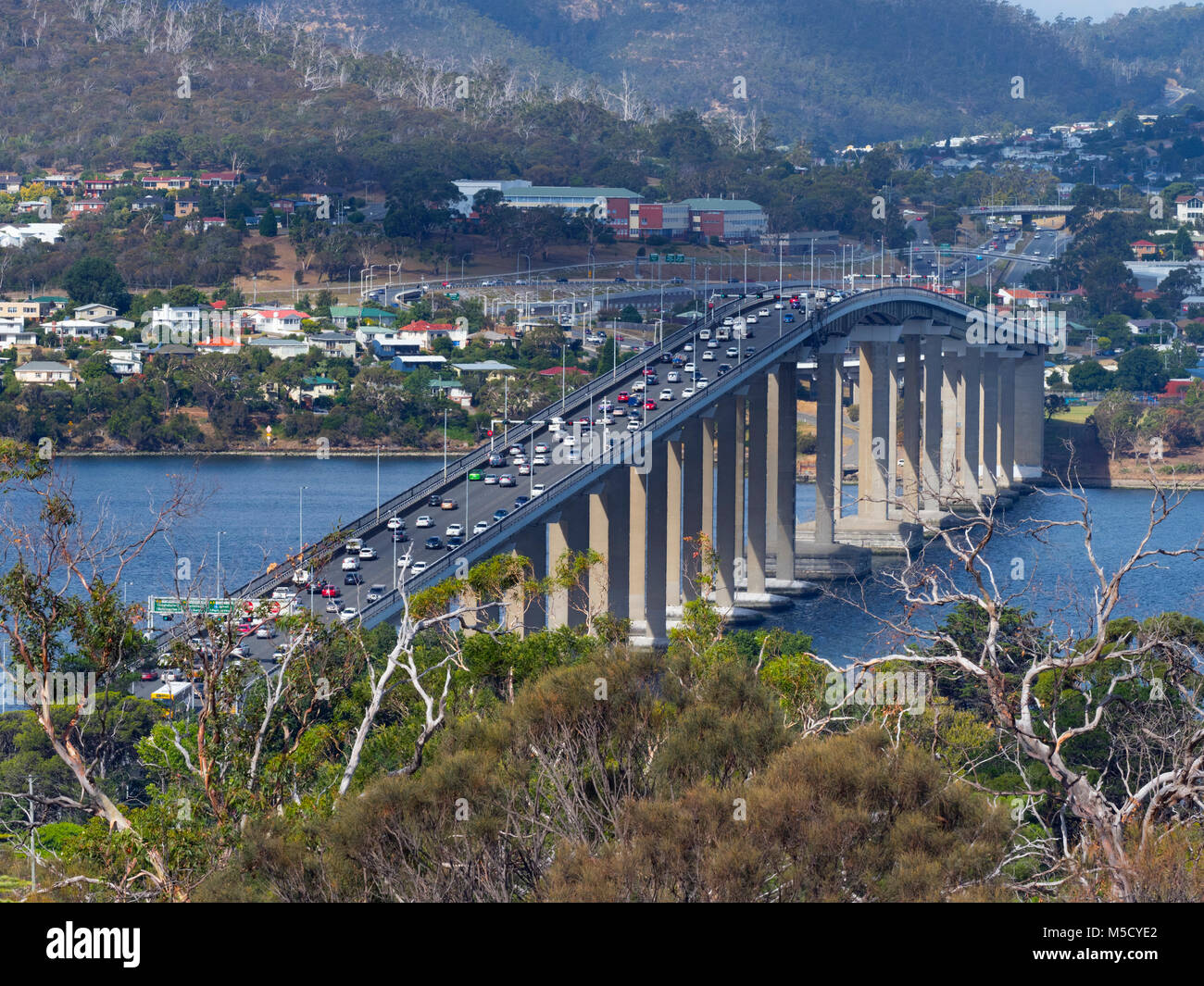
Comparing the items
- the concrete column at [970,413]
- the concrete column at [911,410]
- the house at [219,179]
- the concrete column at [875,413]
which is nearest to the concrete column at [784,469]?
the concrete column at [875,413]

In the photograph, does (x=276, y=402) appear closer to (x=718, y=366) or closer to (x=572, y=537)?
(x=718, y=366)

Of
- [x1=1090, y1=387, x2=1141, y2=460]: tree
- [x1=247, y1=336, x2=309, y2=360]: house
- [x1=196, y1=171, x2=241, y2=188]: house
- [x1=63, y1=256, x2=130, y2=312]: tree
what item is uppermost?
[x1=196, y1=171, x2=241, y2=188]: house

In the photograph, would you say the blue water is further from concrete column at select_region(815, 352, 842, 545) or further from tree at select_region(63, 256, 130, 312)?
tree at select_region(63, 256, 130, 312)

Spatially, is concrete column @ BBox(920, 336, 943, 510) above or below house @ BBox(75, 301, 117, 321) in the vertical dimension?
below

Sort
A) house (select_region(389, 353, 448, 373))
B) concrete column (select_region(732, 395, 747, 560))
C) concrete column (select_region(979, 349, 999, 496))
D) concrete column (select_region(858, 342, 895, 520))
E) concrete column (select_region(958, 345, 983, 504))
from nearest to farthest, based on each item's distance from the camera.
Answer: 1. concrete column (select_region(732, 395, 747, 560))
2. concrete column (select_region(858, 342, 895, 520))
3. concrete column (select_region(958, 345, 983, 504))
4. concrete column (select_region(979, 349, 999, 496))
5. house (select_region(389, 353, 448, 373))

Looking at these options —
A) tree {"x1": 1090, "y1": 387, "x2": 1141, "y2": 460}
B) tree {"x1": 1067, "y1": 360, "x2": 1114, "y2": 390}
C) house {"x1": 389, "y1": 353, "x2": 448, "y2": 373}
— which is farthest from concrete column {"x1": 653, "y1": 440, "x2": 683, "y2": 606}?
tree {"x1": 1067, "y1": 360, "x2": 1114, "y2": 390}

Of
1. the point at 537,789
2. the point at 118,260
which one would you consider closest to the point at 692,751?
the point at 537,789
